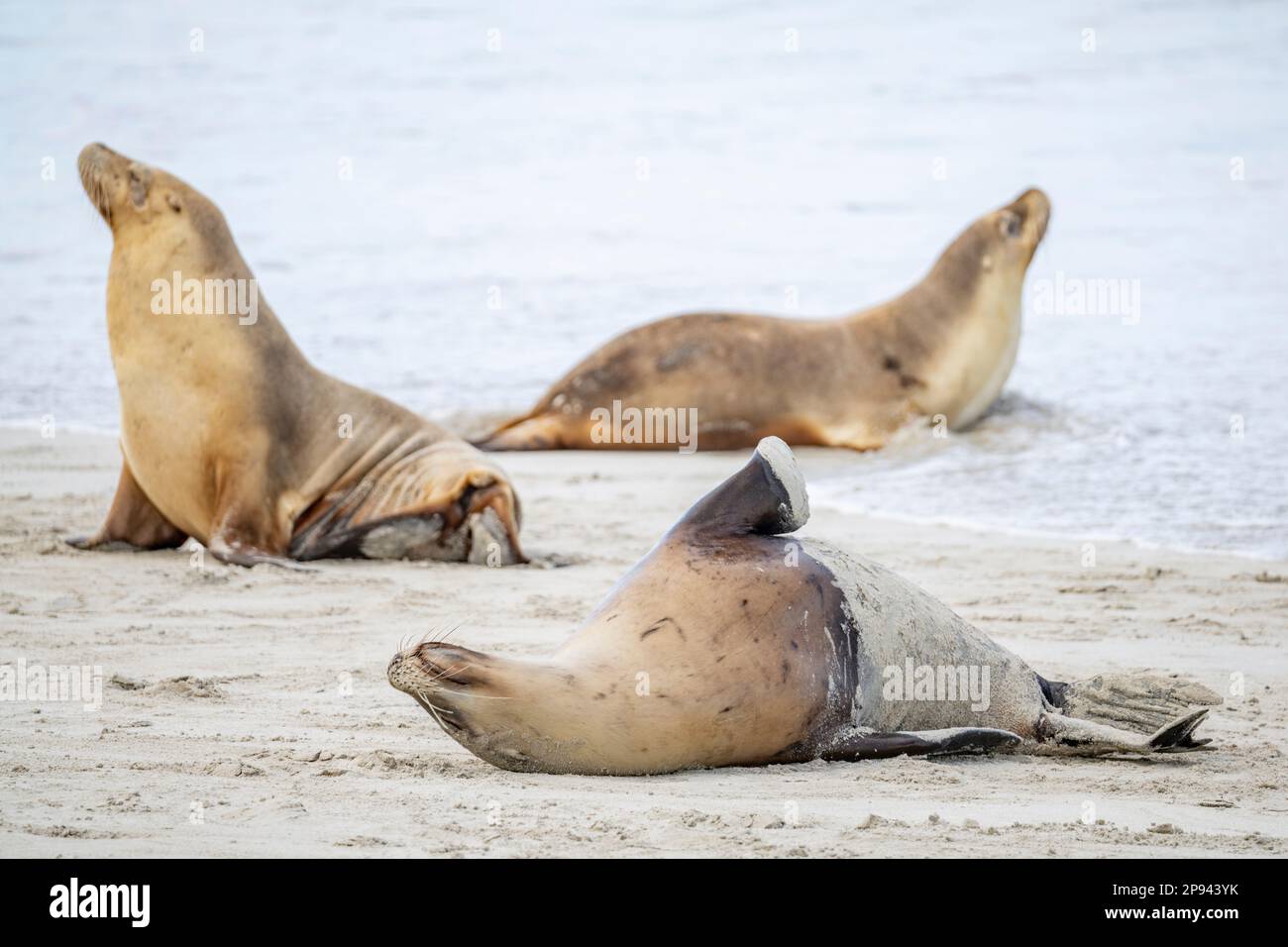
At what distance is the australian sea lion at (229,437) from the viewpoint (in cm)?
670

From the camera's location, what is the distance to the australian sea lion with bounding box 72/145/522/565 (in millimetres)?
6703

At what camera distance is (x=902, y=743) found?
4.02 metres

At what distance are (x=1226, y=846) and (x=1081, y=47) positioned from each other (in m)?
27.6

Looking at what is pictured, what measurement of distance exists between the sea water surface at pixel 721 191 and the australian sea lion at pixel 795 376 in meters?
0.34

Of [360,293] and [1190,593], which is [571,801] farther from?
[360,293]

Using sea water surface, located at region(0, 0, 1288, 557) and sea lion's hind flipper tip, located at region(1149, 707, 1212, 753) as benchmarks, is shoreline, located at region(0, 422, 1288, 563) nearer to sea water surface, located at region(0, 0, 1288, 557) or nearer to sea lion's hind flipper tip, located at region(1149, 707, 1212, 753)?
sea water surface, located at region(0, 0, 1288, 557)

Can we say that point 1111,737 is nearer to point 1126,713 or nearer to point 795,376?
point 1126,713

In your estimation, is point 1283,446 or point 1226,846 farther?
point 1283,446

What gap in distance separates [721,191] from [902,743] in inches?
693

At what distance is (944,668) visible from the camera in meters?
4.22

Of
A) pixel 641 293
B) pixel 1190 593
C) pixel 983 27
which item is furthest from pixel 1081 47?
pixel 1190 593

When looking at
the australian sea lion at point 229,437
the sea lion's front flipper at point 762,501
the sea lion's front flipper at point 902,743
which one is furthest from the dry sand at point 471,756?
the sea lion's front flipper at point 762,501

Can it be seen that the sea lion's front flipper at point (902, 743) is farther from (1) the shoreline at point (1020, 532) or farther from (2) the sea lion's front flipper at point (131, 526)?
(2) the sea lion's front flipper at point (131, 526)
